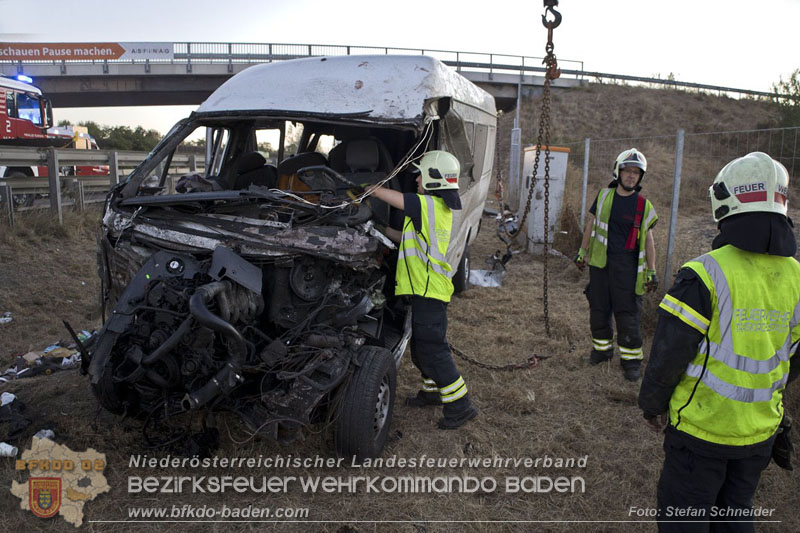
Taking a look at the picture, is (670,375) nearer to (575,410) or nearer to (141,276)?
(575,410)

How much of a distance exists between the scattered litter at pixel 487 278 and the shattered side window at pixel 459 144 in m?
2.33

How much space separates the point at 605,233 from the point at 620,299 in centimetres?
60

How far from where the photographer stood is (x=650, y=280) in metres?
4.84

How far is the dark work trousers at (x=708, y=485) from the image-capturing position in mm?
2105

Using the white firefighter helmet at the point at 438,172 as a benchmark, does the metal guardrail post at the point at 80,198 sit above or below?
below

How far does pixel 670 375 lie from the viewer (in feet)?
7.06

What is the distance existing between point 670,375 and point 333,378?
1.78 meters

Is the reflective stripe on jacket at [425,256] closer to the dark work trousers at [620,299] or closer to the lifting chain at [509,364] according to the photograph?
the lifting chain at [509,364]

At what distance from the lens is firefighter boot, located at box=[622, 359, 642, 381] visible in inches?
188

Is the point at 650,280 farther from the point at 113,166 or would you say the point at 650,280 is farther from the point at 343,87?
the point at 113,166

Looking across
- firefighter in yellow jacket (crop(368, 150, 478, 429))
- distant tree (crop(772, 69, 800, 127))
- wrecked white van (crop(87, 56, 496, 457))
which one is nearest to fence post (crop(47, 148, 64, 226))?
wrecked white van (crop(87, 56, 496, 457))

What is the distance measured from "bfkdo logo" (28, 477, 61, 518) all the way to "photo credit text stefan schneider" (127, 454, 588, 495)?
0.36 meters

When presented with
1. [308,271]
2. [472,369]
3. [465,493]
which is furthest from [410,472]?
[472,369]

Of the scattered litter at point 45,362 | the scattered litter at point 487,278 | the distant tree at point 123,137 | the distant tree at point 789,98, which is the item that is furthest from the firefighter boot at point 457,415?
the distant tree at point 123,137
